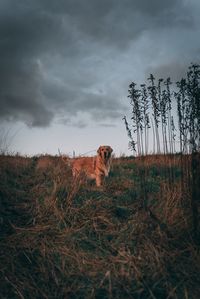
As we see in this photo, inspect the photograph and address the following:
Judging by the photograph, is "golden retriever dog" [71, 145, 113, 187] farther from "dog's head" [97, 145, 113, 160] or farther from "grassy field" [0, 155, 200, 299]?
"grassy field" [0, 155, 200, 299]

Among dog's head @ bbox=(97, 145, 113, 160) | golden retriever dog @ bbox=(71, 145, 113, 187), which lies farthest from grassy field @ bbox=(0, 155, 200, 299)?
dog's head @ bbox=(97, 145, 113, 160)

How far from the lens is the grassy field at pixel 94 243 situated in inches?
108

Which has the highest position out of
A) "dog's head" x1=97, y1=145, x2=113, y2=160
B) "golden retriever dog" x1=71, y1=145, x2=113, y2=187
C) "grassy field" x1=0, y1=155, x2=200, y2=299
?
"dog's head" x1=97, y1=145, x2=113, y2=160

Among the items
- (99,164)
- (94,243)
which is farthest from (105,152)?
(94,243)

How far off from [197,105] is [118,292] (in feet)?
6.48

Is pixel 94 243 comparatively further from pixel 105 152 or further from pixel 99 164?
pixel 105 152

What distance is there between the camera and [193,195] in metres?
3.43

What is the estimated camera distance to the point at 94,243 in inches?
131

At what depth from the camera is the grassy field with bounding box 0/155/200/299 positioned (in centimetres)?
275

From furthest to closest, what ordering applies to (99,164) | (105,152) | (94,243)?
(105,152), (99,164), (94,243)

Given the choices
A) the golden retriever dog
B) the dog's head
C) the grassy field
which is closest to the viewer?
the grassy field

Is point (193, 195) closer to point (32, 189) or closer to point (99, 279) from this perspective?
point (99, 279)

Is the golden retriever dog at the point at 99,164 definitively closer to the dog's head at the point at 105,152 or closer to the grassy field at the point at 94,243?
the dog's head at the point at 105,152

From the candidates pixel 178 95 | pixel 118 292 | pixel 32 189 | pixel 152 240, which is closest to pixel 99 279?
pixel 118 292
